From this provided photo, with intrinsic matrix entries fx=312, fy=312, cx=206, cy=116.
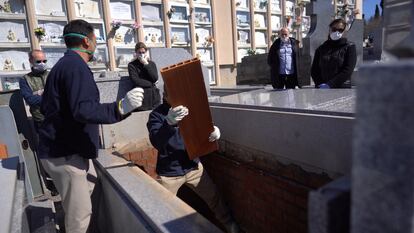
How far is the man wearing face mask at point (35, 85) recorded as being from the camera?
12.7ft

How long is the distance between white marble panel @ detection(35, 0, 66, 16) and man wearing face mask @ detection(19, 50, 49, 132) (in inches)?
178

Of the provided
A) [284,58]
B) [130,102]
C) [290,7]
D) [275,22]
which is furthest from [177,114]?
[290,7]

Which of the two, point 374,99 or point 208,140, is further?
point 208,140

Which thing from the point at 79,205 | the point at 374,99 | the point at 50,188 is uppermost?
the point at 374,99

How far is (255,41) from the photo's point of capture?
12211 mm

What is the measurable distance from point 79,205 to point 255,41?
1094 centimetres

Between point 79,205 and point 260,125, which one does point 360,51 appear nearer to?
point 260,125

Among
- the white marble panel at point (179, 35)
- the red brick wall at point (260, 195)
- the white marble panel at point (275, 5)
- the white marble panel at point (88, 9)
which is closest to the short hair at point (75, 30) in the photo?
the red brick wall at point (260, 195)

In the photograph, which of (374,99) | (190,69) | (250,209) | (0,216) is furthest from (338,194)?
(250,209)

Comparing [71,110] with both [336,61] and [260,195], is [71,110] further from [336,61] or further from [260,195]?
[336,61]

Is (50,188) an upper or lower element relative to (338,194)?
lower

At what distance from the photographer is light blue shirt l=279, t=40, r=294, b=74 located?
467 centimetres

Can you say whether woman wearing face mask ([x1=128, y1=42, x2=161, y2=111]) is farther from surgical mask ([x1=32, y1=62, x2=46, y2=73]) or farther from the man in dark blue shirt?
the man in dark blue shirt

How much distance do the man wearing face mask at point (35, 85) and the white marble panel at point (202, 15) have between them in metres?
7.19
